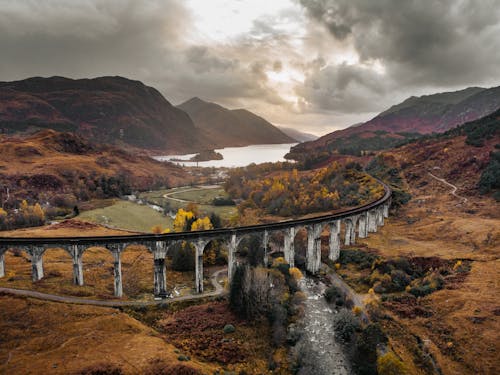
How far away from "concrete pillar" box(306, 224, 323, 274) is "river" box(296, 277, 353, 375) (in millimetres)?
9035

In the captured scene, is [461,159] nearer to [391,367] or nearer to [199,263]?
[391,367]

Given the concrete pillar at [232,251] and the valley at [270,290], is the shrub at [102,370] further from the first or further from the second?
the concrete pillar at [232,251]

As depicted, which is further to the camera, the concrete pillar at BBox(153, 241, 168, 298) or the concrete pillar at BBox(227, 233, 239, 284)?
the concrete pillar at BBox(227, 233, 239, 284)

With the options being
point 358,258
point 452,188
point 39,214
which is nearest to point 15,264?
point 39,214

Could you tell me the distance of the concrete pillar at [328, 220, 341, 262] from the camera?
64.4 m

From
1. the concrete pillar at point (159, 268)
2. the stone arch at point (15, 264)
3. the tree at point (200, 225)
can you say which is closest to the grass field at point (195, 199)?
the tree at point (200, 225)

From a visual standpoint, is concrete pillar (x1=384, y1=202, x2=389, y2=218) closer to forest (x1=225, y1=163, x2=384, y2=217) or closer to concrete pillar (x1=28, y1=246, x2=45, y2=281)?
forest (x1=225, y1=163, x2=384, y2=217)

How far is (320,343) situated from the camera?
38750 millimetres

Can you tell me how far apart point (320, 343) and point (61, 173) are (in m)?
137

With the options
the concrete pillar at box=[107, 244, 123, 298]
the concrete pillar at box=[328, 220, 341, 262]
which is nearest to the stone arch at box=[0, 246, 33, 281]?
the concrete pillar at box=[107, 244, 123, 298]

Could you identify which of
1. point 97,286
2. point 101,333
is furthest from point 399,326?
point 97,286

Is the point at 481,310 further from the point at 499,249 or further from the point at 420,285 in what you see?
the point at 499,249

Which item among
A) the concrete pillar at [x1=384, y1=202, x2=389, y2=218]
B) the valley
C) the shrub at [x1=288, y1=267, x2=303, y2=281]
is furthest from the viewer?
the concrete pillar at [x1=384, y1=202, x2=389, y2=218]

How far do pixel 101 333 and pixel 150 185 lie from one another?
150 metres
